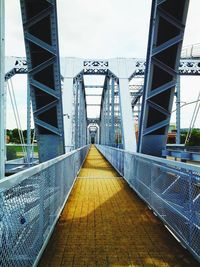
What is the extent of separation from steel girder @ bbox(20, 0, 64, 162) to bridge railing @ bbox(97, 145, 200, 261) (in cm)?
290

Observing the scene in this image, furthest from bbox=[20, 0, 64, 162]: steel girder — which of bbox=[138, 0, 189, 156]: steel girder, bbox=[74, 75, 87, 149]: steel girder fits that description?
bbox=[74, 75, 87, 149]: steel girder

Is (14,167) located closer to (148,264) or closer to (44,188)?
(44,188)

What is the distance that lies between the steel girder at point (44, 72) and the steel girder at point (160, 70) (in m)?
2.61

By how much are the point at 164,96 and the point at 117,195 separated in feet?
10.9

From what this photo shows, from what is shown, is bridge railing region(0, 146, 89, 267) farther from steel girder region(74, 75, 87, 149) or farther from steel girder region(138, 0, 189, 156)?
steel girder region(74, 75, 87, 149)

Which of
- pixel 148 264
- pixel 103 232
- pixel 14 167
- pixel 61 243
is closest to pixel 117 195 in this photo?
pixel 103 232

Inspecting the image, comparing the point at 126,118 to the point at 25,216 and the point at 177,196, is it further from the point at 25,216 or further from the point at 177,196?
the point at 25,216

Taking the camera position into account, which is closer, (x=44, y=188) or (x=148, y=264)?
(x=148, y=264)

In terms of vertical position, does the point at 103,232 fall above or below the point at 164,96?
below

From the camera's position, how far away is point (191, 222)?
11.3 feet

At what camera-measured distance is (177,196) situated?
3.96 meters

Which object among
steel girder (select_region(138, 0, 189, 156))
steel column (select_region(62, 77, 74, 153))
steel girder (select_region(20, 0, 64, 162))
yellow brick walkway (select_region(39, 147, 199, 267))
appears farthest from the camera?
steel column (select_region(62, 77, 74, 153))

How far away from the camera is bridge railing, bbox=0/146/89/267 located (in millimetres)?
2197

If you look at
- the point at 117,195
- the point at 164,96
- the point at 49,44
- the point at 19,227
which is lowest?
the point at 117,195
